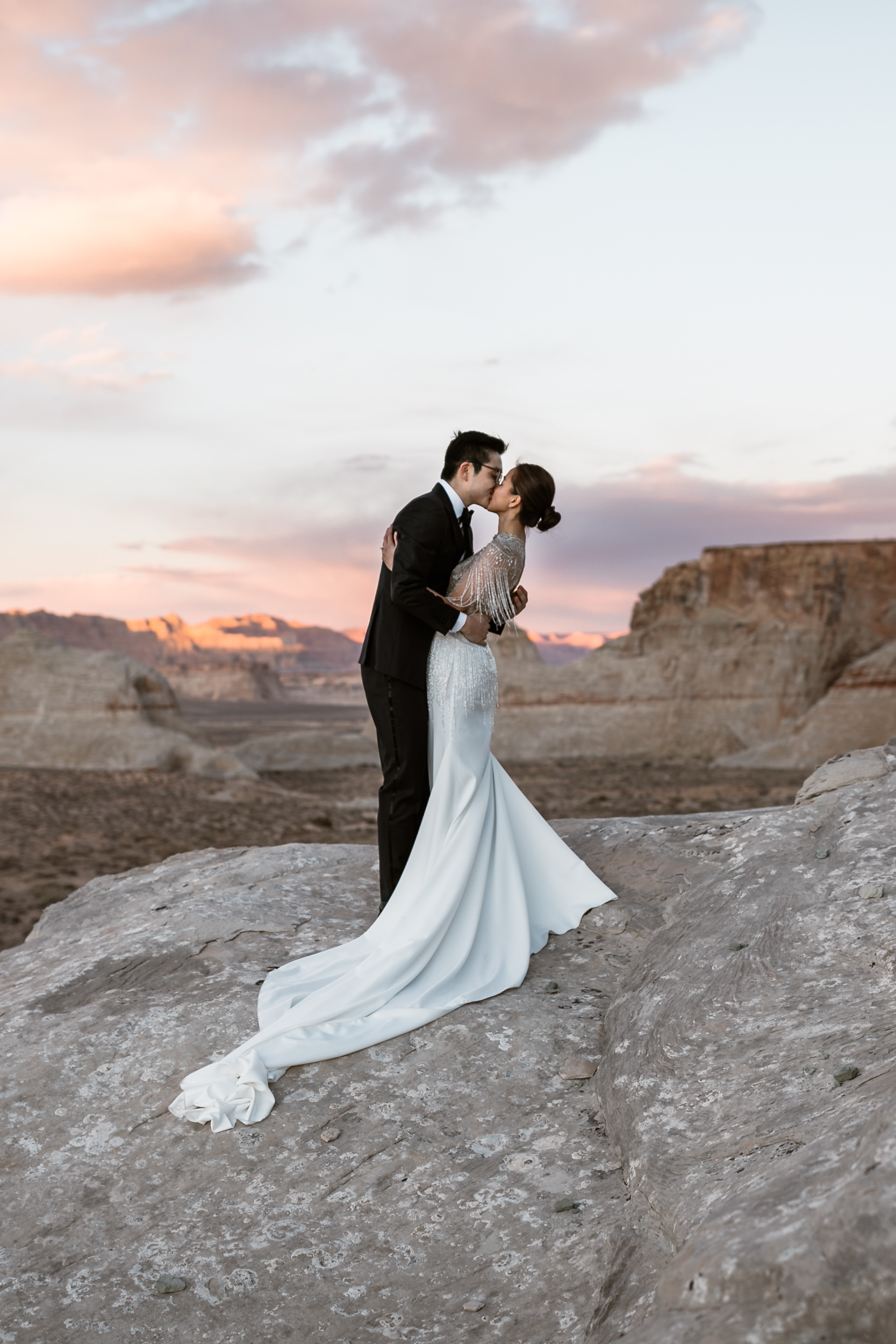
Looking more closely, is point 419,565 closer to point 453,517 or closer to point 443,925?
point 453,517

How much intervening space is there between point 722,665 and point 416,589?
83.2 feet

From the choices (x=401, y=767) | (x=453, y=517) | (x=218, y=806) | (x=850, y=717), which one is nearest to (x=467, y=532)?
(x=453, y=517)

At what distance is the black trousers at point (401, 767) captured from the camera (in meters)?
3.83

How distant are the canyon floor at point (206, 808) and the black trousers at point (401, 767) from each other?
217 inches

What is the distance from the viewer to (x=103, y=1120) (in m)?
2.94

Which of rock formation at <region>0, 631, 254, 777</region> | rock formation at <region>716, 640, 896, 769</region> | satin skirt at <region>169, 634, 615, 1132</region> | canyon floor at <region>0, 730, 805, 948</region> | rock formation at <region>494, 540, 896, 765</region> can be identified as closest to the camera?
satin skirt at <region>169, 634, 615, 1132</region>

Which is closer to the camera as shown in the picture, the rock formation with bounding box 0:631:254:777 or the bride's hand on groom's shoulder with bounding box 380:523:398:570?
the bride's hand on groom's shoulder with bounding box 380:523:398:570

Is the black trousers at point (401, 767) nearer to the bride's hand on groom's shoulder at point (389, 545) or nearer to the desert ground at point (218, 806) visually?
the bride's hand on groom's shoulder at point (389, 545)

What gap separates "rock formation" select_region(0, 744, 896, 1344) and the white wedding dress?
96mm

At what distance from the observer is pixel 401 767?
12.6 feet

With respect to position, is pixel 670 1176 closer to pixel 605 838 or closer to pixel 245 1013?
pixel 245 1013

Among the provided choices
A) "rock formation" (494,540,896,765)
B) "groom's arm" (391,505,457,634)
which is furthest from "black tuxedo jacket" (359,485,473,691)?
"rock formation" (494,540,896,765)

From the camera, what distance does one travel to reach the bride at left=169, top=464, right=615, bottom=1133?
3.27 metres

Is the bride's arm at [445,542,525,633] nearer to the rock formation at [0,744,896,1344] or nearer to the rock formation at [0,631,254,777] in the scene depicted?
the rock formation at [0,744,896,1344]
